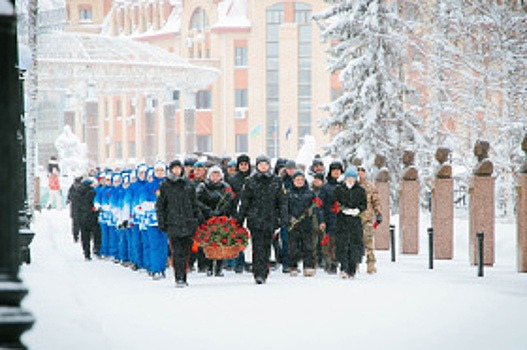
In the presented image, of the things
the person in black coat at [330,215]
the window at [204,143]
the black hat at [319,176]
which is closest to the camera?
the person in black coat at [330,215]

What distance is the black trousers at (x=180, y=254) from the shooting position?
15.3m

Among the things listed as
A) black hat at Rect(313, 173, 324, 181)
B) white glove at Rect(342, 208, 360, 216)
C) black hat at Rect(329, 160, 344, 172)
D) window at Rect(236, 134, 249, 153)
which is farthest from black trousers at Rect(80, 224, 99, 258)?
window at Rect(236, 134, 249, 153)

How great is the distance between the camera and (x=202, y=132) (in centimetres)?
8144

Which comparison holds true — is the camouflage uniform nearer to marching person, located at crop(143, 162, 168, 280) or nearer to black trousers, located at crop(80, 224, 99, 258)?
marching person, located at crop(143, 162, 168, 280)

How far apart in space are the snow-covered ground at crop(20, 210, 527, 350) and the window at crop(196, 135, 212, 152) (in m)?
62.4

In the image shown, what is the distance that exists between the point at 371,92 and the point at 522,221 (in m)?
14.7

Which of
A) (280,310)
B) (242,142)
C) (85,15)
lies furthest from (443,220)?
(85,15)

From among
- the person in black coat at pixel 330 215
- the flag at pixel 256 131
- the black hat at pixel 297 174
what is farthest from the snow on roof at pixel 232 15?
the black hat at pixel 297 174

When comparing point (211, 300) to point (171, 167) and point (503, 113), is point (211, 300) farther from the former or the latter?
point (503, 113)

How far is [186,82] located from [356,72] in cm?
3011

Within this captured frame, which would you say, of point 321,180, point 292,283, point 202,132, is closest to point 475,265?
point 321,180

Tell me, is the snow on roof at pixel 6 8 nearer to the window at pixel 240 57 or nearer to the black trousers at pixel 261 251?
the black trousers at pixel 261 251

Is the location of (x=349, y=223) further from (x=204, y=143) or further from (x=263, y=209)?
(x=204, y=143)

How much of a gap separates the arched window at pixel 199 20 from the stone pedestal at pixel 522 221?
66612 millimetres
